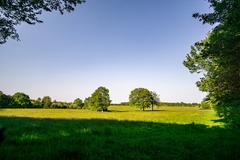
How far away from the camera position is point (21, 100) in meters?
123

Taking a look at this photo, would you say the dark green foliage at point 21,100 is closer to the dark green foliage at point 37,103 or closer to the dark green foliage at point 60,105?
the dark green foliage at point 37,103

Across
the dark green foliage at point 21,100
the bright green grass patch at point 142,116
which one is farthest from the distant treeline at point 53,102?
the bright green grass patch at point 142,116

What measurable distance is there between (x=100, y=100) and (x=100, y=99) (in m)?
0.50

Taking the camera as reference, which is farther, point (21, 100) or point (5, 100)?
point (21, 100)

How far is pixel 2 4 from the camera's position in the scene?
36.5ft

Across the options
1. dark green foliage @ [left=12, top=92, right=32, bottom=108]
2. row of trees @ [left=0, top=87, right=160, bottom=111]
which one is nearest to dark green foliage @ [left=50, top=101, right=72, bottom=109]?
row of trees @ [left=0, top=87, right=160, bottom=111]

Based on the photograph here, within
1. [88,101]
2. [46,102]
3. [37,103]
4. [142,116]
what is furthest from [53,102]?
[142,116]

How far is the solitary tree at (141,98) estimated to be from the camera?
12250 cm

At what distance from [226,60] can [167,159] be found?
14.8m

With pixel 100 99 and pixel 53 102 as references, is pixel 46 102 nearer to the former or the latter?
pixel 53 102

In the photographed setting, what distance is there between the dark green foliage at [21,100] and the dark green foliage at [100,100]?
113 ft

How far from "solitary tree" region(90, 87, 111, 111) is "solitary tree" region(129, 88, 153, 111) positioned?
1925 centimetres

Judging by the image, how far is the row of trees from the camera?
108188 mm

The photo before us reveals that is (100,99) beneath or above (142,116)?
above
